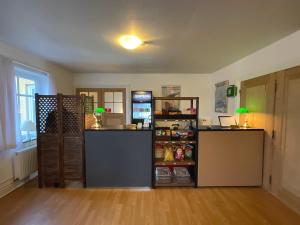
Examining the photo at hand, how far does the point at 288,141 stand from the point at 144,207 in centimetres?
221

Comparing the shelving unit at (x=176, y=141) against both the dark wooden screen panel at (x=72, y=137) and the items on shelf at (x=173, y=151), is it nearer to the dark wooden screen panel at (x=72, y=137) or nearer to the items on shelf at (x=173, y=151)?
the items on shelf at (x=173, y=151)

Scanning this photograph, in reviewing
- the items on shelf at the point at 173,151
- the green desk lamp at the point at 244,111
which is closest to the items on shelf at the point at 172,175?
the items on shelf at the point at 173,151

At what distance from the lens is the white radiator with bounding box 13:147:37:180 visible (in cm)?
293

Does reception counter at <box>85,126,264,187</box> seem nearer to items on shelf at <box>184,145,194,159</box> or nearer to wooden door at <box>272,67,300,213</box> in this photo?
items on shelf at <box>184,145,194,159</box>

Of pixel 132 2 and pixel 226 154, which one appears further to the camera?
pixel 226 154

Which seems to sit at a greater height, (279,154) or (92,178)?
(279,154)

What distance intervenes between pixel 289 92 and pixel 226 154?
129 centimetres

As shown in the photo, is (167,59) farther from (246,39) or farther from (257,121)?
(257,121)

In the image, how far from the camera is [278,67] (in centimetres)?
270

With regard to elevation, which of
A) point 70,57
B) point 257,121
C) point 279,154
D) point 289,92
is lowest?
point 279,154

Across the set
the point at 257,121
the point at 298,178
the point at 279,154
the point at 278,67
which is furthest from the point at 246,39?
the point at 298,178

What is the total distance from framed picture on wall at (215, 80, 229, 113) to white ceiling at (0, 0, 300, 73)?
3.92ft

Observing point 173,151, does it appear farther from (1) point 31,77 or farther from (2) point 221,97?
(1) point 31,77

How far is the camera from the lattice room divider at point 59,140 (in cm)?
295
